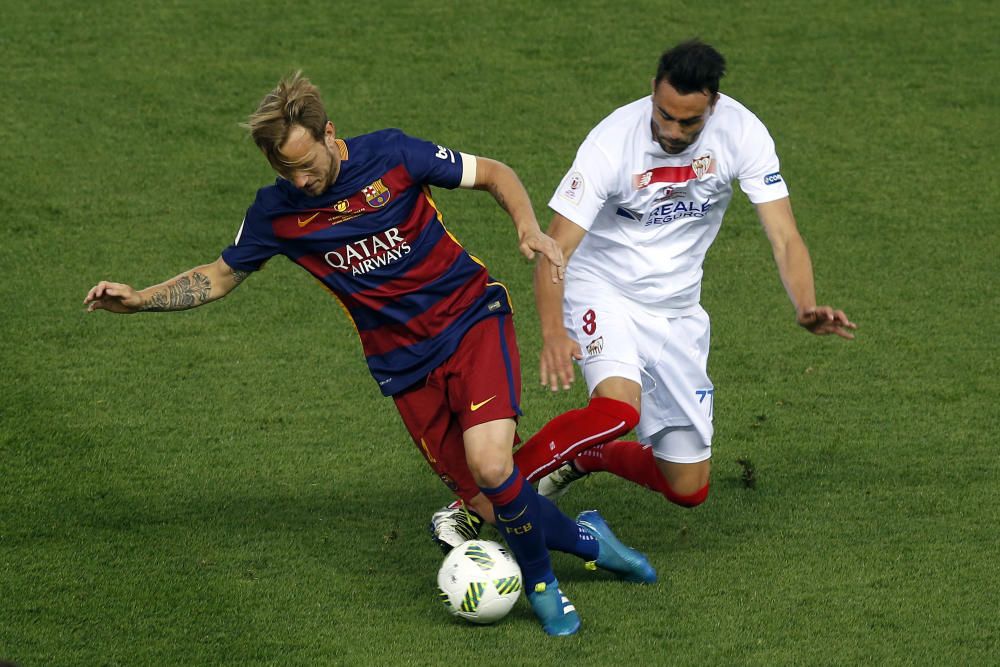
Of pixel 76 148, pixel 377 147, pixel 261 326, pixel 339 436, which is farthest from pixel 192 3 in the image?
pixel 377 147

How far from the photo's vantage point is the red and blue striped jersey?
17.2 ft

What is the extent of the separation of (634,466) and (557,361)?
50.4 inches

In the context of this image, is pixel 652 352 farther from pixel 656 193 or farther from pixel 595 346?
pixel 656 193

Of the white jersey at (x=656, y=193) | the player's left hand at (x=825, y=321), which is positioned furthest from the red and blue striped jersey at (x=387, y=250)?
the player's left hand at (x=825, y=321)

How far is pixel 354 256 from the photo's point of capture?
5.27m

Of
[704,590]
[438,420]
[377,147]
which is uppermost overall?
[377,147]

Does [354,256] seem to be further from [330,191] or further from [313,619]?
[313,619]

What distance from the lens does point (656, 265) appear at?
571cm

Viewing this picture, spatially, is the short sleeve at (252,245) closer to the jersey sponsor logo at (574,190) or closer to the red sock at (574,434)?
the jersey sponsor logo at (574,190)

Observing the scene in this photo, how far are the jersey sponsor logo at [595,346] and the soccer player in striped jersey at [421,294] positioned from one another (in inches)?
14.3

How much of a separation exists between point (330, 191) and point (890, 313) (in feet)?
12.8

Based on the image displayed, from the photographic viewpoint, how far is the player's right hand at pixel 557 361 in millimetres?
4809

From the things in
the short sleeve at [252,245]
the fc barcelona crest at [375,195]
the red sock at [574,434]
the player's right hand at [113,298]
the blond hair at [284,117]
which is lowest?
the red sock at [574,434]

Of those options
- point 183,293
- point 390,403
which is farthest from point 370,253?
point 390,403
